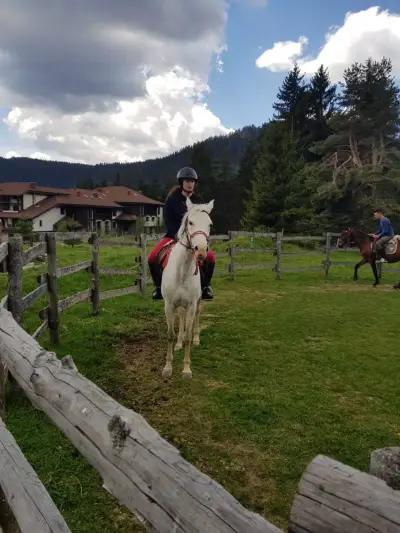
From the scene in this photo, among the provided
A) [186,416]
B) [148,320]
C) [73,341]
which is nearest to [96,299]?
[148,320]

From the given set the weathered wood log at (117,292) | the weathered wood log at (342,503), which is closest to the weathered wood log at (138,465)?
the weathered wood log at (342,503)

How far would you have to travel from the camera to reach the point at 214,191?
221ft

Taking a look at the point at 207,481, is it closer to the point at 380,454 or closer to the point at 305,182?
the point at 380,454

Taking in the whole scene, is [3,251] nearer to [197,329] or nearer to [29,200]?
[197,329]

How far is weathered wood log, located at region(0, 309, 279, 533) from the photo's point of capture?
1.43 meters

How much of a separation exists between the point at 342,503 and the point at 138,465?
773mm

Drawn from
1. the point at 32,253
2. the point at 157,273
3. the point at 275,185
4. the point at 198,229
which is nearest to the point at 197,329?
the point at 157,273

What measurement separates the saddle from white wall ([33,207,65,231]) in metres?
53.4

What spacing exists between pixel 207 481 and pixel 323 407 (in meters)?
4.47

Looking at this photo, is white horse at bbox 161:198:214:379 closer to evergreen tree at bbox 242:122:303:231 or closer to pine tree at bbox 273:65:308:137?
evergreen tree at bbox 242:122:303:231

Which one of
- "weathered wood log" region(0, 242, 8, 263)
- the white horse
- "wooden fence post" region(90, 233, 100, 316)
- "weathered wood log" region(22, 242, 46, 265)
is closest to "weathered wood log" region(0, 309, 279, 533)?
"weathered wood log" region(0, 242, 8, 263)

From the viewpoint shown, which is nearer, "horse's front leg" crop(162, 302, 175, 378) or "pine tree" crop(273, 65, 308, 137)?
"horse's front leg" crop(162, 302, 175, 378)

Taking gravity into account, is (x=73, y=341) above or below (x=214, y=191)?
below

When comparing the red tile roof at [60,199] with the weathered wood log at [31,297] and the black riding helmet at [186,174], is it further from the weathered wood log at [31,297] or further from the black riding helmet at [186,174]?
the black riding helmet at [186,174]
